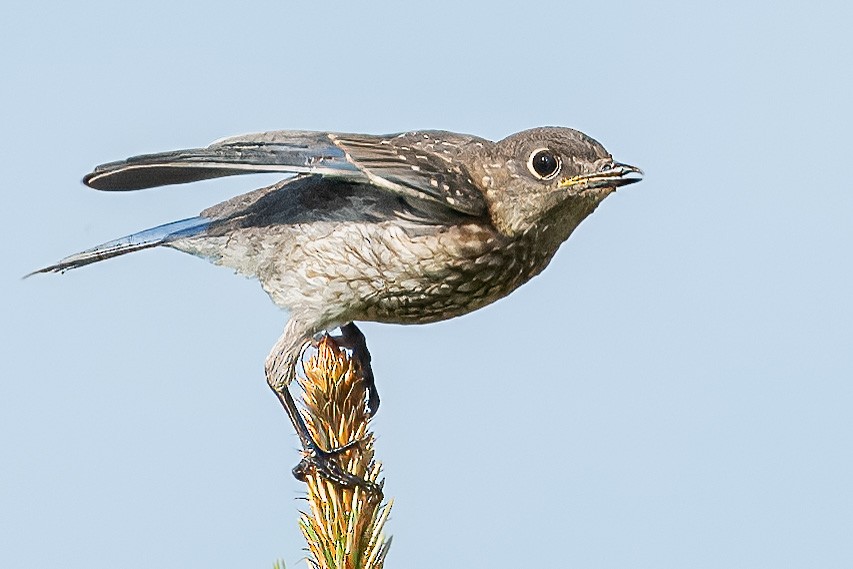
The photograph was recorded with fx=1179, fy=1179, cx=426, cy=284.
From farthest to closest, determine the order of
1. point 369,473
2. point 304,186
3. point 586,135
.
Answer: point 304,186 → point 586,135 → point 369,473

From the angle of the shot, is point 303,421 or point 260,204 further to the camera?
point 260,204

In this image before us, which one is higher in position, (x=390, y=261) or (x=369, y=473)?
(x=390, y=261)

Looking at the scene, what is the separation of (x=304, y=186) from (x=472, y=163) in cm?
62

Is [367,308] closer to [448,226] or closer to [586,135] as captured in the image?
[448,226]

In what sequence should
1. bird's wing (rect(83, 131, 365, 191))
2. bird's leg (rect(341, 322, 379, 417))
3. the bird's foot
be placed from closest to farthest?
the bird's foot
bird's wing (rect(83, 131, 365, 191))
bird's leg (rect(341, 322, 379, 417))

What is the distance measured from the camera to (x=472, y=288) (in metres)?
4.15

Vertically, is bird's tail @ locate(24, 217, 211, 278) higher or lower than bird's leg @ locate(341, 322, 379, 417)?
higher

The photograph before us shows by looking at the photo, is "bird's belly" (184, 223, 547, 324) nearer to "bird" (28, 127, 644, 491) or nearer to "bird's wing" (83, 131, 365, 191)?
"bird" (28, 127, 644, 491)

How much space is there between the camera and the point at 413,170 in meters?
4.00

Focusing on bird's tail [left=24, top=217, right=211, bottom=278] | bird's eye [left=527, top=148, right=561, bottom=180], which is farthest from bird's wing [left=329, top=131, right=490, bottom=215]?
bird's tail [left=24, top=217, right=211, bottom=278]

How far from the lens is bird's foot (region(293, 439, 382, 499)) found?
139 inches

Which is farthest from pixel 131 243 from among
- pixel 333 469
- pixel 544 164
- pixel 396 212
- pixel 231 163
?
pixel 544 164

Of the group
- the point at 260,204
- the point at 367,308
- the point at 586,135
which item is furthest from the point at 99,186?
the point at 586,135

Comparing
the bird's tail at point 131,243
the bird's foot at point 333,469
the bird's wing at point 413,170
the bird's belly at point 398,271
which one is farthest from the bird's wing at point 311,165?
the bird's foot at point 333,469
